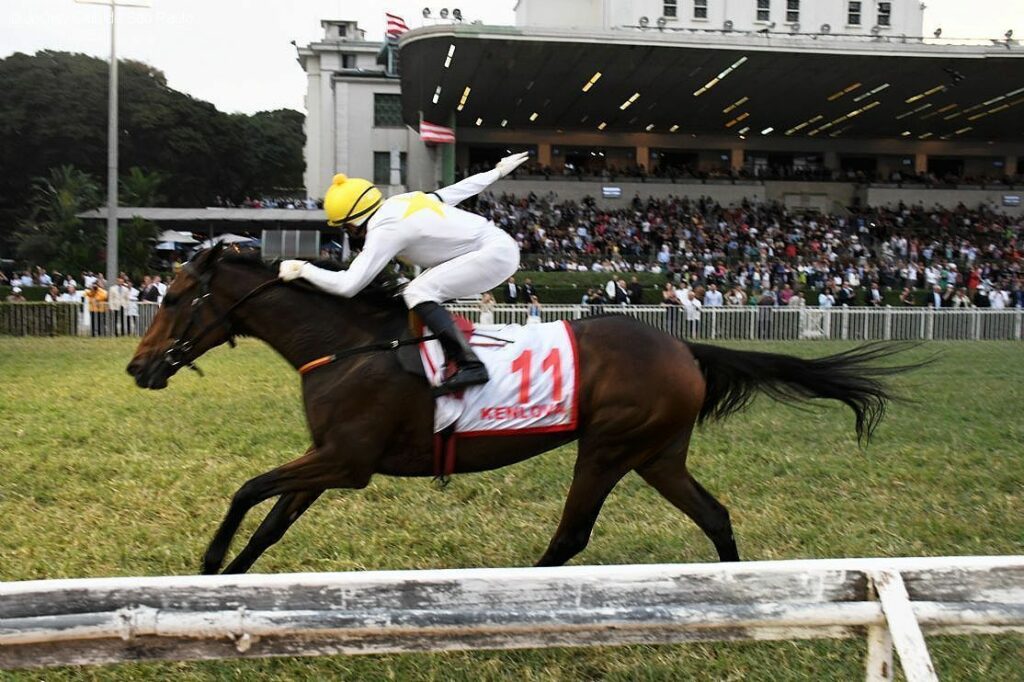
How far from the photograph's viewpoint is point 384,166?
1662 inches

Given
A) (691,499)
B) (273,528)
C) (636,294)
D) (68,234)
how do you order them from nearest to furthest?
(273,528) < (691,499) < (636,294) < (68,234)

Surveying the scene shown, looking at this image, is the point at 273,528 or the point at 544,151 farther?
the point at 544,151

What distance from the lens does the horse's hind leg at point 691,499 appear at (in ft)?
14.6

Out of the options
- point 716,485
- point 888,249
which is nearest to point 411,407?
point 716,485

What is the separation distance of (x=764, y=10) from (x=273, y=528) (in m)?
45.3

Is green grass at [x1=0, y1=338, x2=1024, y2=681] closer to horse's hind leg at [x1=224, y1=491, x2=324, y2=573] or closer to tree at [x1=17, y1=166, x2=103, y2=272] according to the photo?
horse's hind leg at [x1=224, y1=491, x2=324, y2=573]

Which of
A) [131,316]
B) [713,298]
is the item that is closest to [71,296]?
[131,316]

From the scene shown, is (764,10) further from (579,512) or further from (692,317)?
(579,512)

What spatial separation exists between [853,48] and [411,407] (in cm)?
2978

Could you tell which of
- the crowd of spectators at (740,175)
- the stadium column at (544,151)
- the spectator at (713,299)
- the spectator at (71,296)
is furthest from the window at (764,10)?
the spectator at (71,296)

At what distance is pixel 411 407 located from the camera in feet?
13.7

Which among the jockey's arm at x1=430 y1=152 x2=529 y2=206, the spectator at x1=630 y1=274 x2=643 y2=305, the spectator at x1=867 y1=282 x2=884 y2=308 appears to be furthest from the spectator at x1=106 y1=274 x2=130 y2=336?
the spectator at x1=867 y1=282 x2=884 y2=308

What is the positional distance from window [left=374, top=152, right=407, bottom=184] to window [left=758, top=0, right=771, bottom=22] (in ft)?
62.2

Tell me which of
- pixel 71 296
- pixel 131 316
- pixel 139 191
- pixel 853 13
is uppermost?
pixel 853 13
